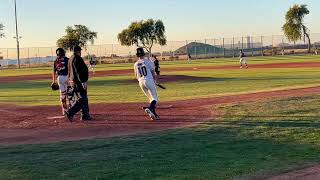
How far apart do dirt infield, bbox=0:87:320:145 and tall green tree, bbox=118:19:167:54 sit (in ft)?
255

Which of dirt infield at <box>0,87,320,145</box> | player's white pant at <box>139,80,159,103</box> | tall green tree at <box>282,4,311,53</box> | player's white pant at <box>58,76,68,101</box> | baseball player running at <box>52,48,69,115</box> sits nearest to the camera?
dirt infield at <box>0,87,320,145</box>

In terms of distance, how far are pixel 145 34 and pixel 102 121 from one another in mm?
83225

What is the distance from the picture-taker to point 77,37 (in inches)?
3713

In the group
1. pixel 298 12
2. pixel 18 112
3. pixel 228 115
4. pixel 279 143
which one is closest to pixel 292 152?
pixel 279 143

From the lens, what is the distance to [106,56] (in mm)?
111000

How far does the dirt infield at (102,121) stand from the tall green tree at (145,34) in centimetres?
7788

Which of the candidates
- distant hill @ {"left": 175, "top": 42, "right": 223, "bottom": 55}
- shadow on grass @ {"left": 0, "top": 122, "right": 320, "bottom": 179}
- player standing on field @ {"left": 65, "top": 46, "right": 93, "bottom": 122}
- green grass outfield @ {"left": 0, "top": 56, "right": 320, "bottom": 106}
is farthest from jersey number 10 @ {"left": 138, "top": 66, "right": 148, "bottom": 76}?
distant hill @ {"left": 175, "top": 42, "right": 223, "bottom": 55}

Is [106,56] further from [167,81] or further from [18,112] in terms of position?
[18,112]

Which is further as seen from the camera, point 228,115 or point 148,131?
point 228,115

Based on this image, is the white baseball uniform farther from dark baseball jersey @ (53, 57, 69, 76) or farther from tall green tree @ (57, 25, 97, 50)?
tall green tree @ (57, 25, 97, 50)

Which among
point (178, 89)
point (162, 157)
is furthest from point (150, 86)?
point (178, 89)

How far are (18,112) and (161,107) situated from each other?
179 inches

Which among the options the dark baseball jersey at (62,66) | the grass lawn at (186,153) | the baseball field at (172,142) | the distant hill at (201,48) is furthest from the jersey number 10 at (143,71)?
the distant hill at (201,48)

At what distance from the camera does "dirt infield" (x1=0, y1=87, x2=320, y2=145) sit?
37.9 feet
